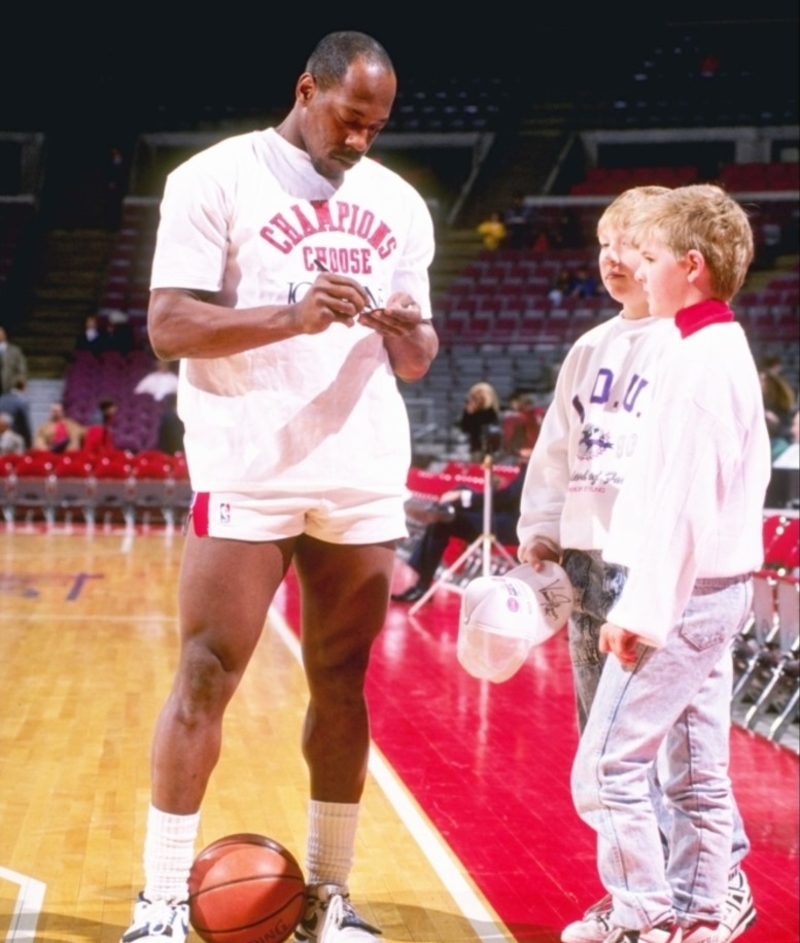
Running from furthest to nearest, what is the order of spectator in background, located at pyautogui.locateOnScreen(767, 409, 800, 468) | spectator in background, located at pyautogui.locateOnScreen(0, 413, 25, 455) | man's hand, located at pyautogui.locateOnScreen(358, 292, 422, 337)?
spectator in background, located at pyautogui.locateOnScreen(0, 413, 25, 455) → spectator in background, located at pyautogui.locateOnScreen(767, 409, 800, 468) → man's hand, located at pyautogui.locateOnScreen(358, 292, 422, 337)

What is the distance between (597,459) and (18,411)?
567 inches

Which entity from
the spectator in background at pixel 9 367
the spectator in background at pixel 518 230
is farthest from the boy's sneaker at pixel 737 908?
the spectator in background at pixel 518 230

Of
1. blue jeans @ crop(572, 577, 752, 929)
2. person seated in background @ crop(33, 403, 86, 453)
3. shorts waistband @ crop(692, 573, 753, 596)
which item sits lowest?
person seated in background @ crop(33, 403, 86, 453)

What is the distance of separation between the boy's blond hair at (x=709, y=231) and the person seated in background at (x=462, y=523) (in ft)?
20.0

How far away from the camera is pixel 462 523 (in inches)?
375

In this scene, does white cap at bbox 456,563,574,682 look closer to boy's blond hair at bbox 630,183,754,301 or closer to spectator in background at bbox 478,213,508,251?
boy's blond hair at bbox 630,183,754,301

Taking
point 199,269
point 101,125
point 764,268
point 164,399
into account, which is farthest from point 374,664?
point 101,125

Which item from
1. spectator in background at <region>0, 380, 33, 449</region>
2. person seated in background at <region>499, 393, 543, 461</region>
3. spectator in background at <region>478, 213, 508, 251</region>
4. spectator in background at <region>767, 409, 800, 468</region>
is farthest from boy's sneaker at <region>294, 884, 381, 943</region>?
spectator in background at <region>478, 213, 508, 251</region>

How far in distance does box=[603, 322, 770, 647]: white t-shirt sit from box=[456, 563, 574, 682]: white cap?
31 centimetres

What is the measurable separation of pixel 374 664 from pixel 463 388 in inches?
445

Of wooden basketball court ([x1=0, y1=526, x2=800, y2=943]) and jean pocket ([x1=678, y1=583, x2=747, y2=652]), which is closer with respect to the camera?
jean pocket ([x1=678, y1=583, x2=747, y2=652])

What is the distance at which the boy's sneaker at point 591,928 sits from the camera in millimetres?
3131

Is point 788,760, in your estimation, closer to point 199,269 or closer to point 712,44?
point 199,269

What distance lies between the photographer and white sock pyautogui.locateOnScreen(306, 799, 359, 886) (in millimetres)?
2969
